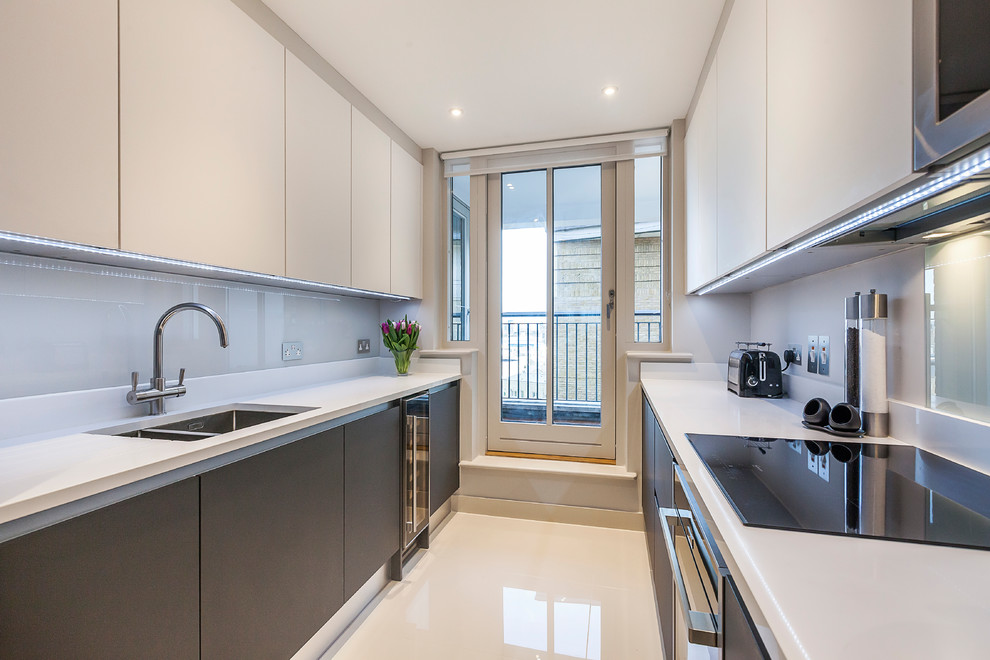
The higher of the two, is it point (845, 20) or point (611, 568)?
point (845, 20)

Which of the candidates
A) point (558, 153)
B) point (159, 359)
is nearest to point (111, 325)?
point (159, 359)

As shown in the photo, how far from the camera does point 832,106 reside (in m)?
0.86

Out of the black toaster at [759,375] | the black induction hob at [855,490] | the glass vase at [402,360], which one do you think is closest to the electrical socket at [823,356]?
the black toaster at [759,375]

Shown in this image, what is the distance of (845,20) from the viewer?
0.80 meters

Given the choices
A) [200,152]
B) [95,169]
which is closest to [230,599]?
[95,169]

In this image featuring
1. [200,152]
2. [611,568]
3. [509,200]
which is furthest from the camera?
[509,200]

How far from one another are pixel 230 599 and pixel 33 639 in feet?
1.41

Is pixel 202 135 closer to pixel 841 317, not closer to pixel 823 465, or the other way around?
pixel 823 465

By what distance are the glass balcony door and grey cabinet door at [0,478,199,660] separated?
2.17 metres

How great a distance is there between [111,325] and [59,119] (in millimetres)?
661

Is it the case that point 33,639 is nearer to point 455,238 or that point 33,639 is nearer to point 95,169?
point 95,169

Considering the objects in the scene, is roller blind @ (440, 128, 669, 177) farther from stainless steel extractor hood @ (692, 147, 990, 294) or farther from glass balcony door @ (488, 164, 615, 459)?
stainless steel extractor hood @ (692, 147, 990, 294)

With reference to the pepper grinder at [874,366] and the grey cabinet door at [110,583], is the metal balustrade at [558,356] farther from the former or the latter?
the grey cabinet door at [110,583]

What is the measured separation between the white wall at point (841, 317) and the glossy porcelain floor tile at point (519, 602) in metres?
1.16
